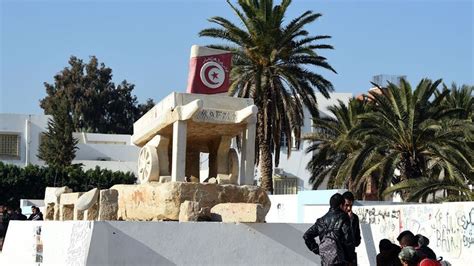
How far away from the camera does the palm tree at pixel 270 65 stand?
98.7ft

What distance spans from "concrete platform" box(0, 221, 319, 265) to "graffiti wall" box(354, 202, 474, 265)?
87.3 inches

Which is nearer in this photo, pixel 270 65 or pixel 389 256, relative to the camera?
pixel 389 256

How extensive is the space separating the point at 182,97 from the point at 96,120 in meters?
57.4

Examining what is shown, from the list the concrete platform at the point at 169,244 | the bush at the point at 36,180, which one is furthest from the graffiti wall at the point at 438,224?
the bush at the point at 36,180

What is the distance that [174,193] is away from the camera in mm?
13719

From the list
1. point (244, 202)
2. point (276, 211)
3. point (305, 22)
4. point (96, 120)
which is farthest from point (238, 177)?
point (96, 120)

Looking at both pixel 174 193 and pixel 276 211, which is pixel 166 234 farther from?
pixel 276 211

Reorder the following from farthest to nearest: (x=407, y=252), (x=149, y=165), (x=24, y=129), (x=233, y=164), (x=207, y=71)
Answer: (x=24, y=129) < (x=233, y=164) < (x=207, y=71) < (x=149, y=165) < (x=407, y=252)

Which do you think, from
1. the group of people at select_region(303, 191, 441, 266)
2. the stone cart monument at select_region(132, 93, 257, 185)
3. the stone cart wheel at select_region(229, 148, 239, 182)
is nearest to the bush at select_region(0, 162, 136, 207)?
the stone cart monument at select_region(132, 93, 257, 185)

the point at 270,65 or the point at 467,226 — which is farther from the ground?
the point at 270,65

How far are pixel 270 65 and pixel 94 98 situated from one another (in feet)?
137

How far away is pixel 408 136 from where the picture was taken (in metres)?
28.0

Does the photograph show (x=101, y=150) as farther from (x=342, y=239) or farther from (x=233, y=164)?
(x=342, y=239)

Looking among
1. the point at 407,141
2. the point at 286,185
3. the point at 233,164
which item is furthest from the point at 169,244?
the point at 286,185
